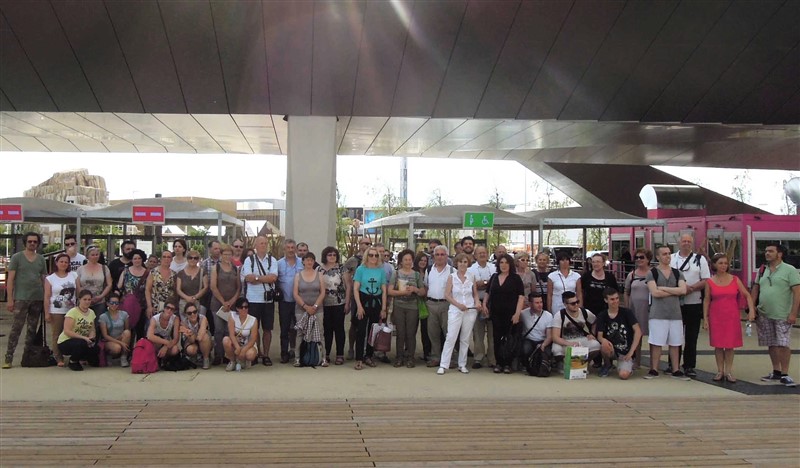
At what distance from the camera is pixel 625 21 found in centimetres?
1273

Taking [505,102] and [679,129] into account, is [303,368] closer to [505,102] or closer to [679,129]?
[505,102]

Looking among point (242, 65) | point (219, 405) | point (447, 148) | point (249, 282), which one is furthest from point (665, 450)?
point (447, 148)

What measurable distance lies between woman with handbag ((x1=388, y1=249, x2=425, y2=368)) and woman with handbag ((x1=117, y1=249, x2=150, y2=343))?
3.20 meters

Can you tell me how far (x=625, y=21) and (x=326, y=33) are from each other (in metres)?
5.84

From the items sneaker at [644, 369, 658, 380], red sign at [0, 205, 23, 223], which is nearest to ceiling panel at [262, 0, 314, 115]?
red sign at [0, 205, 23, 223]

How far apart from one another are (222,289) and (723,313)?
610 centimetres

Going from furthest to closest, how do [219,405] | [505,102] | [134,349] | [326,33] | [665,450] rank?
[505,102] → [326,33] → [134,349] → [219,405] → [665,450]

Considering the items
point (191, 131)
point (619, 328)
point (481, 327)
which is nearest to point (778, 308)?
point (619, 328)

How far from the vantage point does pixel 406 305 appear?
8.46 metres

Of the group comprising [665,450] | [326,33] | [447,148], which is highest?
[326,33]

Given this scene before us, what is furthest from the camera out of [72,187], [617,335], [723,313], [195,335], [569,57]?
[72,187]

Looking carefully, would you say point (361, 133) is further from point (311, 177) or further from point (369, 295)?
point (369, 295)

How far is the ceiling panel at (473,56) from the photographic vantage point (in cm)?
1244

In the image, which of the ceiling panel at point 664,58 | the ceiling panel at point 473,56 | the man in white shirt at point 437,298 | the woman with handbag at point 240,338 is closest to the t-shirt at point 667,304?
the man in white shirt at point 437,298
